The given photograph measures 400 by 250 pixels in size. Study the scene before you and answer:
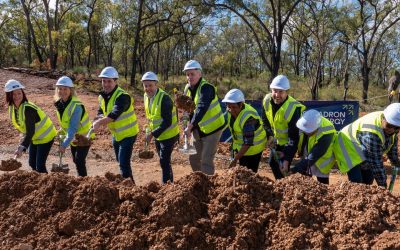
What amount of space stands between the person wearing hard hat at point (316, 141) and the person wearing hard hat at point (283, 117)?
248mm

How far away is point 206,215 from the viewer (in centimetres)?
285

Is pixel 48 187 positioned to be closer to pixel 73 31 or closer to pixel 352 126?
pixel 352 126

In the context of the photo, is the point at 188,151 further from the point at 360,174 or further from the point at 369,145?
the point at 369,145

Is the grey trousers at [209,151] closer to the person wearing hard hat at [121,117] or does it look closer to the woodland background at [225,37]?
the person wearing hard hat at [121,117]

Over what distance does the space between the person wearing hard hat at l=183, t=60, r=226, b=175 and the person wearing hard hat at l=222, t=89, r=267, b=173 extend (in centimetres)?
28

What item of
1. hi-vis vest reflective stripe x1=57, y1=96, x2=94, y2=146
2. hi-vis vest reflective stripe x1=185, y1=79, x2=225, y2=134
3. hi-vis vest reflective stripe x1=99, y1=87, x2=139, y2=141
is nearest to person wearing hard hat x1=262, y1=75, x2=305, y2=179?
hi-vis vest reflective stripe x1=185, y1=79, x2=225, y2=134

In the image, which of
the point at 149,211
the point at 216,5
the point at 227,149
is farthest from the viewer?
the point at 216,5

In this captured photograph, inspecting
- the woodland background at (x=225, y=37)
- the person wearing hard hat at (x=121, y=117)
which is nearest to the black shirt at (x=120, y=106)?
the person wearing hard hat at (x=121, y=117)

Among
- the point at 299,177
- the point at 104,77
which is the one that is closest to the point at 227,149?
the point at 104,77

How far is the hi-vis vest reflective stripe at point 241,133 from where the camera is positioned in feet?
15.3

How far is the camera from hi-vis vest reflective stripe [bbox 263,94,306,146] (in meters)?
4.53

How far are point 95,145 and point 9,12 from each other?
2824 centimetres

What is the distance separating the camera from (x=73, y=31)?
1422 inches

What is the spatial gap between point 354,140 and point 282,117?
0.87m
